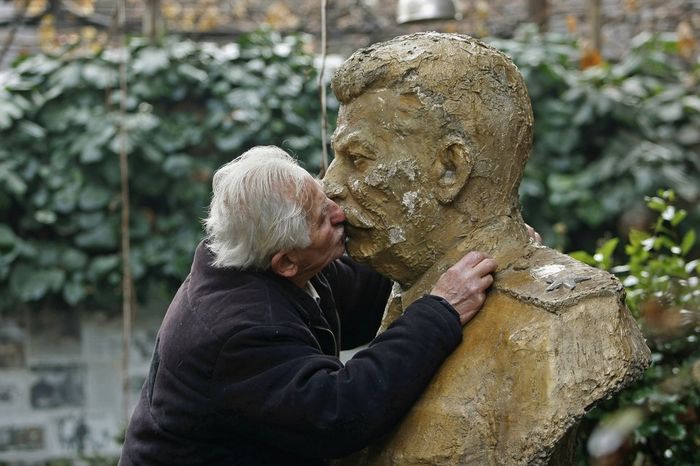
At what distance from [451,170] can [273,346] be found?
1.94ft

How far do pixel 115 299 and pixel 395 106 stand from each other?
4.11 meters

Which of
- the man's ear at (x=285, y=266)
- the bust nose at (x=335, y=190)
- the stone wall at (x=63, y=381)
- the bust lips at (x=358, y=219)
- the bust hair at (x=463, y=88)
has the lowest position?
the stone wall at (x=63, y=381)

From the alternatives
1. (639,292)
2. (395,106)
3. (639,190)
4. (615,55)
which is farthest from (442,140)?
(615,55)

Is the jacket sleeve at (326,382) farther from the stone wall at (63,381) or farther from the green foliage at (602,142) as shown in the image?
the stone wall at (63,381)

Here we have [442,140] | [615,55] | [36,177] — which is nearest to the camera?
[442,140]

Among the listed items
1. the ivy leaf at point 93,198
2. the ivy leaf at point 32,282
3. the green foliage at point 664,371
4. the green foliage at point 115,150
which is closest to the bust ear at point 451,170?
the green foliage at point 664,371

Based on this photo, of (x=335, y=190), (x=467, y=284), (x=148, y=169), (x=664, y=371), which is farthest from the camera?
(x=148, y=169)

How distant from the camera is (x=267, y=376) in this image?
2199mm

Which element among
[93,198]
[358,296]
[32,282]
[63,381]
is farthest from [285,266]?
[63,381]

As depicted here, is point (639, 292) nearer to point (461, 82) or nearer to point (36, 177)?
point (461, 82)

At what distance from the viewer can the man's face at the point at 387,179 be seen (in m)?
2.34

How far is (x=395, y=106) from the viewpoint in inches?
92.5

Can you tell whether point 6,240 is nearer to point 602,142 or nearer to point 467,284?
point 602,142

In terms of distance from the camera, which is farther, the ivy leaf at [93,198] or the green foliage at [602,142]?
the green foliage at [602,142]
